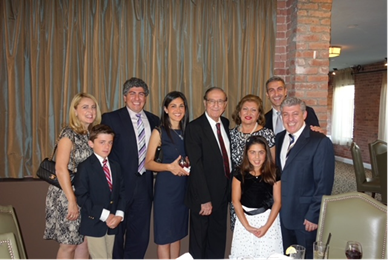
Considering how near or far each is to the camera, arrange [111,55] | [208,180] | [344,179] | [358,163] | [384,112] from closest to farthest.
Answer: [208,180] → [111,55] → [358,163] → [344,179] → [384,112]

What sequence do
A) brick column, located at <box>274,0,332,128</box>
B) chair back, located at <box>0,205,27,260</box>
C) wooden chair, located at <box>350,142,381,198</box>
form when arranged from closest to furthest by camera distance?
1. chair back, located at <box>0,205,27,260</box>
2. brick column, located at <box>274,0,332,128</box>
3. wooden chair, located at <box>350,142,381,198</box>

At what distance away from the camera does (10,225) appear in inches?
64.8

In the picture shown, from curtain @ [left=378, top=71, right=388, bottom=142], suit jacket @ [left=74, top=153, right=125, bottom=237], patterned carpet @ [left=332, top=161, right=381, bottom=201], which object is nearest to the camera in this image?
suit jacket @ [left=74, top=153, right=125, bottom=237]

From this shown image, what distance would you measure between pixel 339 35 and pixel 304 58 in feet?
11.1

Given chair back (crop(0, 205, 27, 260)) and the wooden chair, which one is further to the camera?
the wooden chair

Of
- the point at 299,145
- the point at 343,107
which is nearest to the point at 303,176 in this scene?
the point at 299,145

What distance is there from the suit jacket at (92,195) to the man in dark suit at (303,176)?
125 cm

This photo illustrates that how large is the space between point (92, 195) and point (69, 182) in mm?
192

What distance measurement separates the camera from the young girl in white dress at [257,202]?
2.27 metres

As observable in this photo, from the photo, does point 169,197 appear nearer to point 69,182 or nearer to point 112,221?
point 112,221

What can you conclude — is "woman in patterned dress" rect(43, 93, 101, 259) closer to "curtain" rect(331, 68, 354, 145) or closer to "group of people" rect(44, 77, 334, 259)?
"group of people" rect(44, 77, 334, 259)

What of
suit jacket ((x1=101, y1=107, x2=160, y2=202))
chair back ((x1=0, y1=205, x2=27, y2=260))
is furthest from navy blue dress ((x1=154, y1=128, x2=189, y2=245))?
chair back ((x1=0, y1=205, x2=27, y2=260))

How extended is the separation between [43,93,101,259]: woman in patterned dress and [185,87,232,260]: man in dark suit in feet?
2.49

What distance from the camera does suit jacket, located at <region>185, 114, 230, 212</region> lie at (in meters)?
2.36
